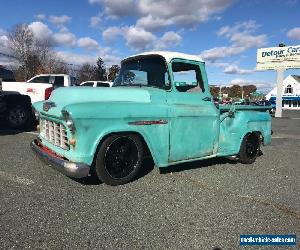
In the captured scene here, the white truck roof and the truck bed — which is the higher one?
the white truck roof

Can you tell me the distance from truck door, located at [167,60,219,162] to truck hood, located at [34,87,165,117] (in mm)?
365

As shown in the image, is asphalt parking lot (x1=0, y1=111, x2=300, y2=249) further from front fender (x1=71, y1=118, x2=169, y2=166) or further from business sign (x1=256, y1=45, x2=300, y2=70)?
business sign (x1=256, y1=45, x2=300, y2=70)

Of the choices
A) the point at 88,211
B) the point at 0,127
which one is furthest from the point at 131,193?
the point at 0,127

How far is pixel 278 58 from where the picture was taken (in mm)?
31766

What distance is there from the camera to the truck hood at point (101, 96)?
4.89 metres

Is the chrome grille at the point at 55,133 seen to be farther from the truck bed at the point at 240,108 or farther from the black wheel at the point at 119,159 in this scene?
the truck bed at the point at 240,108

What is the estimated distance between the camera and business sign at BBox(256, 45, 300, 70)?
1212 inches

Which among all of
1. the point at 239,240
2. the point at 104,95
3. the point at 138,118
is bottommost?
the point at 239,240

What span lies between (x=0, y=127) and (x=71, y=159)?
8007mm

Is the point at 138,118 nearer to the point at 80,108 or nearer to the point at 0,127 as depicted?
the point at 80,108

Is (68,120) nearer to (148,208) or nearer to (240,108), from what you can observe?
(148,208)

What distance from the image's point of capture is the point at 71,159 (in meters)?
4.58

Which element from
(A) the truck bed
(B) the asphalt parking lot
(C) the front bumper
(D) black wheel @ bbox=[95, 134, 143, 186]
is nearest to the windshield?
(D) black wheel @ bbox=[95, 134, 143, 186]

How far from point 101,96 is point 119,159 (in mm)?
984
